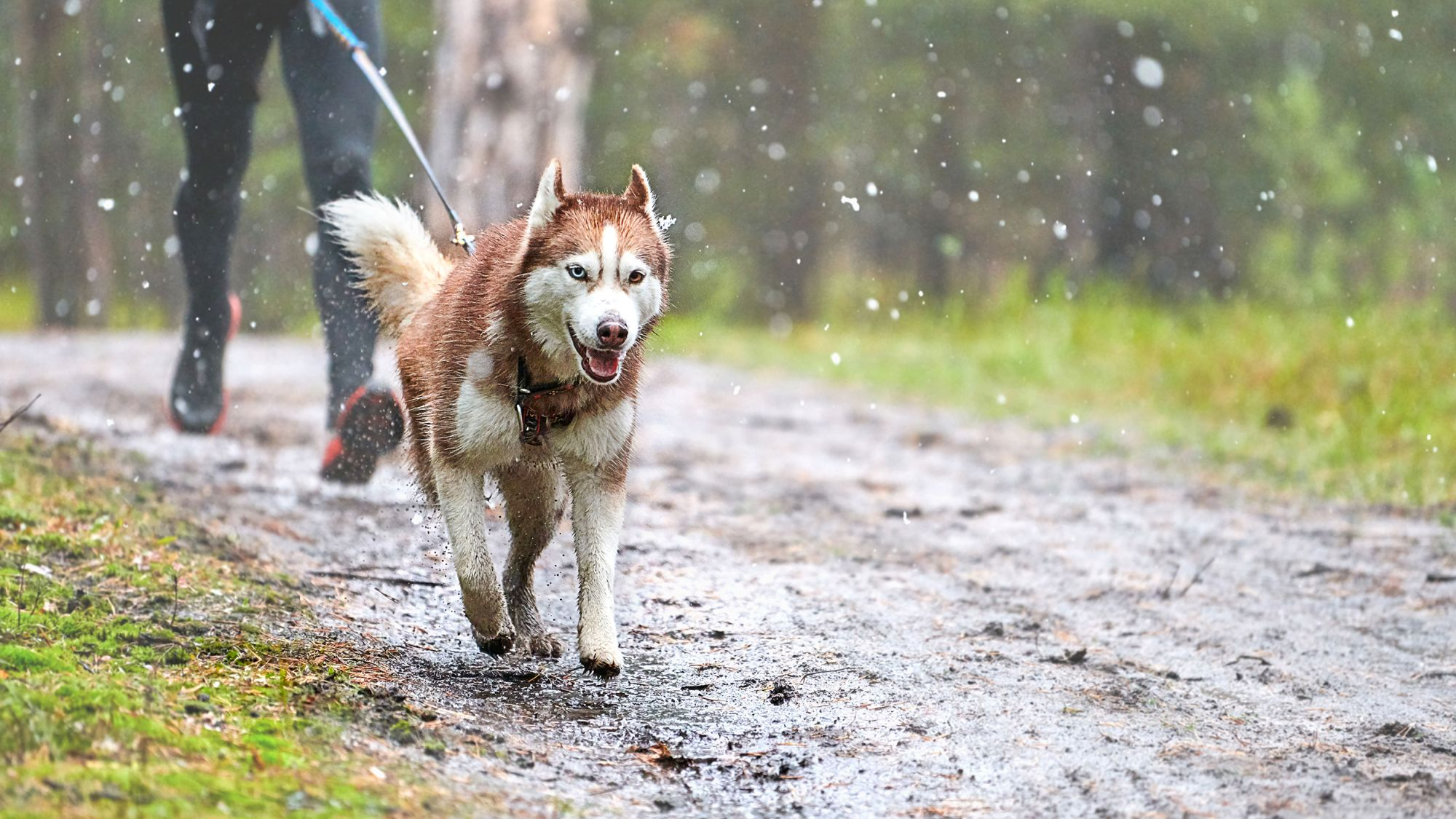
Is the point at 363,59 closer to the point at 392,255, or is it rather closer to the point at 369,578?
the point at 392,255

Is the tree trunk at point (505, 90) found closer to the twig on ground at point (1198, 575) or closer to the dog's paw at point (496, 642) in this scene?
the twig on ground at point (1198, 575)

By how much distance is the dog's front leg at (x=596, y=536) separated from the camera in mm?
3490

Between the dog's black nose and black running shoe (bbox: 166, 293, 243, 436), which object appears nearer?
the dog's black nose

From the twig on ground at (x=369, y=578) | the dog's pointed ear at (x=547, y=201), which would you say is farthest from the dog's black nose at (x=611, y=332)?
the twig on ground at (x=369, y=578)

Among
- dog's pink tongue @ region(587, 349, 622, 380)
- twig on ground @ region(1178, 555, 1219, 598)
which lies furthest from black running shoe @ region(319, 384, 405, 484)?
twig on ground @ region(1178, 555, 1219, 598)

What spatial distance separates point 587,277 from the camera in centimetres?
335

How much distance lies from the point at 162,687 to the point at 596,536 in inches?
43.6

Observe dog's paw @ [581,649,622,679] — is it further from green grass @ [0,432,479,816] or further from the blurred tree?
the blurred tree

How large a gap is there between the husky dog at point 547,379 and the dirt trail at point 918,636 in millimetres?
245

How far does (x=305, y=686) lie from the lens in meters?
3.00

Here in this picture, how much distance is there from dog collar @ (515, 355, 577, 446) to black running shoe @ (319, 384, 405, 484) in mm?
Result: 1134

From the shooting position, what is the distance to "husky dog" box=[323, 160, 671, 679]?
11.0ft

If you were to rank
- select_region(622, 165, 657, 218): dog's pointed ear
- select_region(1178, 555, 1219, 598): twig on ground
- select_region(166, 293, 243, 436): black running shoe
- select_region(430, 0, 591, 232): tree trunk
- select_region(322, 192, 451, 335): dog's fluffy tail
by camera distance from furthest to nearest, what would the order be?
select_region(430, 0, 591, 232): tree trunk → select_region(166, 293, 243, 436): black running shoe → select_region(1178, 555, 1219, 598): twig on ground → select_region(322, 192, 451, 335): dog's fluffy tail → select_region(622, 165, 657, 218): dog's pointed ear

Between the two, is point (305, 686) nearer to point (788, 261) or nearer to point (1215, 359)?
point (1215, 359)
